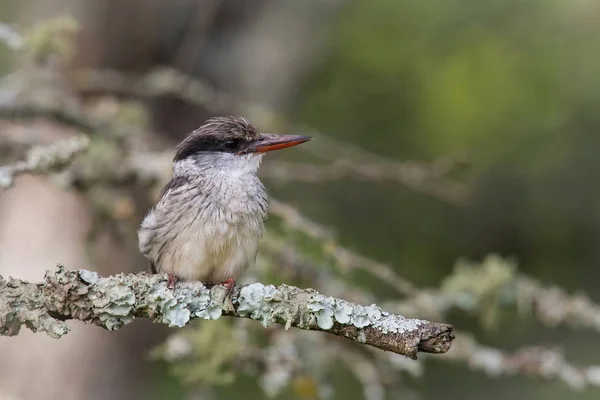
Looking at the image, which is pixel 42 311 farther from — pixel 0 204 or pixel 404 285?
pixel 0 204

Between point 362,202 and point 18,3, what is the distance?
3152mm

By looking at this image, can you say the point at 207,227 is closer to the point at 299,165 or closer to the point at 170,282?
the point at 170,282

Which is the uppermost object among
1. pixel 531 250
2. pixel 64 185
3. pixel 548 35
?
pixel 548 35

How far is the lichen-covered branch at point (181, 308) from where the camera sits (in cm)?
193

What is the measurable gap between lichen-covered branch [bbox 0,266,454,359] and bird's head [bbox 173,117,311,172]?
91 centimetres

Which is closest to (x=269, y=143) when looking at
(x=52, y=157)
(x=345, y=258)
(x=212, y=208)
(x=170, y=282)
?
(x=212, y=208)

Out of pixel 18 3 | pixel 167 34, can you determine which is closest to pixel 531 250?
pixel 167 34

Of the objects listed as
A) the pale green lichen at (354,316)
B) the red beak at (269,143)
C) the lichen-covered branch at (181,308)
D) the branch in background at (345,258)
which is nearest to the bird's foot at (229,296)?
the lichen-covered branch at (181,308)

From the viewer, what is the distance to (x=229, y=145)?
3209 mm

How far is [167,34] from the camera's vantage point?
4.95 m

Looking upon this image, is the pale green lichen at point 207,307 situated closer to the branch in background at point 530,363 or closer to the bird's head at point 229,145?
the bird's head at point 229,145

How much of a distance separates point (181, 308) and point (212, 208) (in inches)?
28.5

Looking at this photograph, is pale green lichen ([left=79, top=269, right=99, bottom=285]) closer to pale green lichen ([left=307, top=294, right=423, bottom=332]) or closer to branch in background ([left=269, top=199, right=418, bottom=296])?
pale green lichen ([left=307, top=294, right=423, bottom=332])

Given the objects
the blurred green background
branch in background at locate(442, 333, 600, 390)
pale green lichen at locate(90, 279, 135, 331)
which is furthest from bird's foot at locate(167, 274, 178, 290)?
the blurred green background
